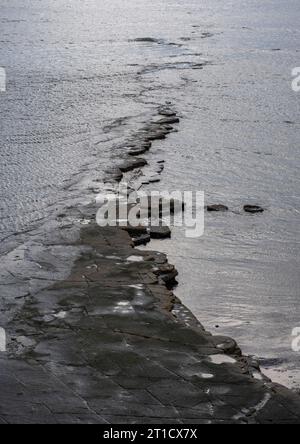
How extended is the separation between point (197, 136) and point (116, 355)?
7066 millimetres

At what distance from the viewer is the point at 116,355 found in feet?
17.9

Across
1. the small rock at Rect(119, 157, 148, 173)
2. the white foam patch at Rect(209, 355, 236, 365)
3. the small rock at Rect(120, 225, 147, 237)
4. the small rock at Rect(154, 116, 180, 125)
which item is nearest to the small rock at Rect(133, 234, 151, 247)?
the small rock at Rect(120, 225, 147, 237)

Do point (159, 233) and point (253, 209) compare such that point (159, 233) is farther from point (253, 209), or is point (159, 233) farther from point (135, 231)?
point (253, 209)

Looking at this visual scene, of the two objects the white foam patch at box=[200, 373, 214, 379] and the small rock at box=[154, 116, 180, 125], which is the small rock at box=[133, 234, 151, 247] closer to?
the white foam patch at box=[200, 373, 214, 379]

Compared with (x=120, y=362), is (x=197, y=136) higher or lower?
higher

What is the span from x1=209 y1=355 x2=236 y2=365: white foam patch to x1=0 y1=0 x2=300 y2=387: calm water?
0.40 meters

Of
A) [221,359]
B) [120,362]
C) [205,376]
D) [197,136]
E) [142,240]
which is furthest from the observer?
[197,136]

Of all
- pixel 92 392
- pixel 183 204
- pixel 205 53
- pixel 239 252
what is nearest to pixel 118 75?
pixel 205 53

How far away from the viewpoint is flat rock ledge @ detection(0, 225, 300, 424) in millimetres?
4801

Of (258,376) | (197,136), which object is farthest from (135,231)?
(197,136)

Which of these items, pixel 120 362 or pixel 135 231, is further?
pixel 135 231

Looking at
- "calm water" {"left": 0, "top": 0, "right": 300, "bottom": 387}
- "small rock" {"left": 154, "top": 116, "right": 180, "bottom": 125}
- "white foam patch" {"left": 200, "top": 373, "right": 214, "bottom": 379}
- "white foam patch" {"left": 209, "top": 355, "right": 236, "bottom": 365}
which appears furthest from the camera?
"small rock" {"left": 154, "top": 116, "right": 180, "bottom": 125}

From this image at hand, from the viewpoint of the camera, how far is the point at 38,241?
7.75m
